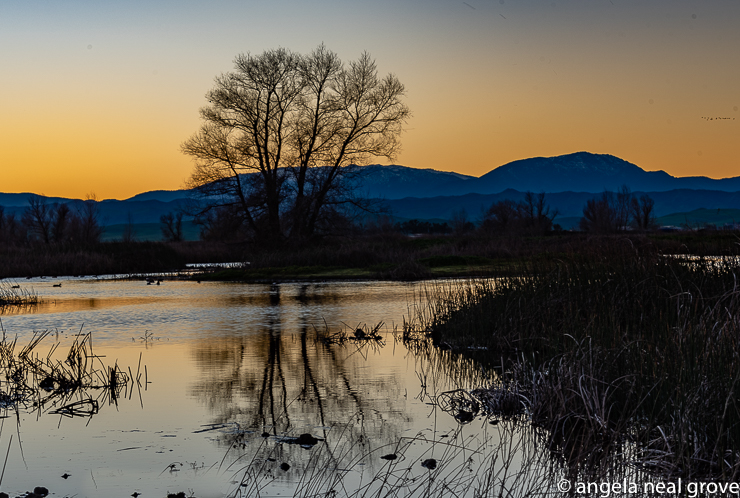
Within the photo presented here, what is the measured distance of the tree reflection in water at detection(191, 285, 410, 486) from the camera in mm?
6719

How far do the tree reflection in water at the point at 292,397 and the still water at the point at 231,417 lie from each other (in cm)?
2

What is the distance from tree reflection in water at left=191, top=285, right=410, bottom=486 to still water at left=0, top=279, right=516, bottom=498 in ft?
0.07

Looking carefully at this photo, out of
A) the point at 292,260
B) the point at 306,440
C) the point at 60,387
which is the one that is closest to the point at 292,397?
the point at 306,440

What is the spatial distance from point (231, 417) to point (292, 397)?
47.0 inches

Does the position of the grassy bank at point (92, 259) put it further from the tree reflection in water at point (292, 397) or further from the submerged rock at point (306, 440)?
the submerged rock at point (306, 440)

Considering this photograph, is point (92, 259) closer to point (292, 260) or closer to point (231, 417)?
point (292, 260)

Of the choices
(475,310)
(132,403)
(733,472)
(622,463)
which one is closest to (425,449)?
(622,463)

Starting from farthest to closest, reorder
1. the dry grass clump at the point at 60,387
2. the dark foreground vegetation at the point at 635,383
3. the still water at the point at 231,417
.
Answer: the dry grass clump at the point at 60,387 < the still water at the point at 231,417 < the dark foreground vegetation at the point at 635,383

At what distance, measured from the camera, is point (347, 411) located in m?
8.12

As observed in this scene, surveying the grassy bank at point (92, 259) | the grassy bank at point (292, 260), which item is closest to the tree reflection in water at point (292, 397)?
the grassy bank at point (292, 260)

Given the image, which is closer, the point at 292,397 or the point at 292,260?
the point at 292,397

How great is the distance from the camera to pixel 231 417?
7.96 m

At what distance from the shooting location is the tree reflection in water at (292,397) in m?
6.72

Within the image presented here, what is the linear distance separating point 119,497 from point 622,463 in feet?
13.3
